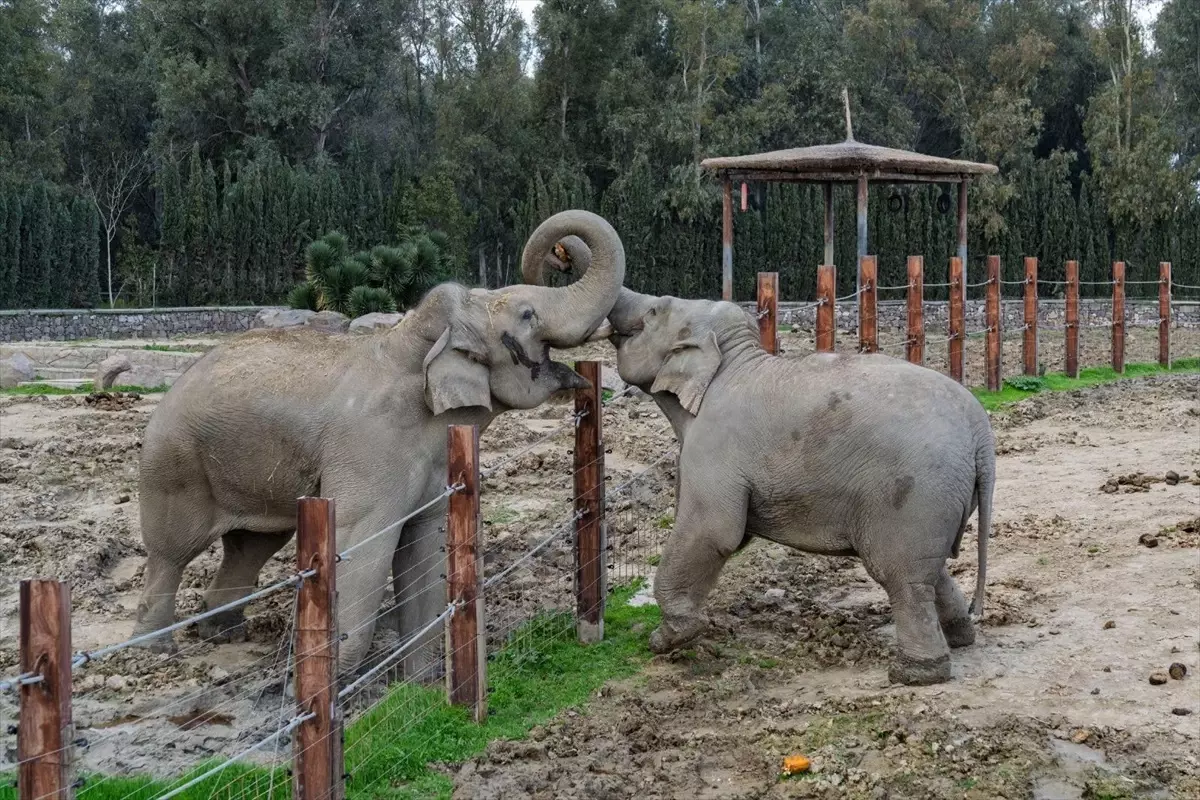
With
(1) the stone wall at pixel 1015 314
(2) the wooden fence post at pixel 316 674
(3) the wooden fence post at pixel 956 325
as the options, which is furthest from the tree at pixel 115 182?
(2) the wooden fence post at pixel 316 674

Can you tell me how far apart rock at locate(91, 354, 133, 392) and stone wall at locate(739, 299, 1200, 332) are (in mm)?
12235

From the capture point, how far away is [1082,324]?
86.0 ft

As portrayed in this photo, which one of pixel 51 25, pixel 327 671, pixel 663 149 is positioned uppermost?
pixel 51 25

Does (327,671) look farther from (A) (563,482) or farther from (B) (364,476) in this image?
(A) (563,482)

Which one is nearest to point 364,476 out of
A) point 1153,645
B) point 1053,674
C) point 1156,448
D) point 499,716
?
point 499,716

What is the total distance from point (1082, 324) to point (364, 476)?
2178cm

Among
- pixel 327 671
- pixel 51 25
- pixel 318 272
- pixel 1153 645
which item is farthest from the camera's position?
pixel 51 25

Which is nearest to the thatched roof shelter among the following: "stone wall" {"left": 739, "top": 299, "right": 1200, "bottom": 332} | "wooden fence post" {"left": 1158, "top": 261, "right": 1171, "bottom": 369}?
"wooden fence post" {"left": 1158, "top": 261, "right": 1171, "bottom": 369}

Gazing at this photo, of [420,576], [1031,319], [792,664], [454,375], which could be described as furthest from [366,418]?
[1031,319]

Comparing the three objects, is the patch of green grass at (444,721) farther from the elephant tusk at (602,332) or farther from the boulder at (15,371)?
the boulder at (15,371)

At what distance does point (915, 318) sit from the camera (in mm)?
13977

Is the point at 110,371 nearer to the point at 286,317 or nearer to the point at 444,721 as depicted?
the point at 286,317

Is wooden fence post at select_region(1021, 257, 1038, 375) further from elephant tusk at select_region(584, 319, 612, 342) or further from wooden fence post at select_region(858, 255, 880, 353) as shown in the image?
elephant tusk at select_region(584, 319, 612, 342)

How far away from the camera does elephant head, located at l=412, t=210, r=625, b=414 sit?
278 inches
